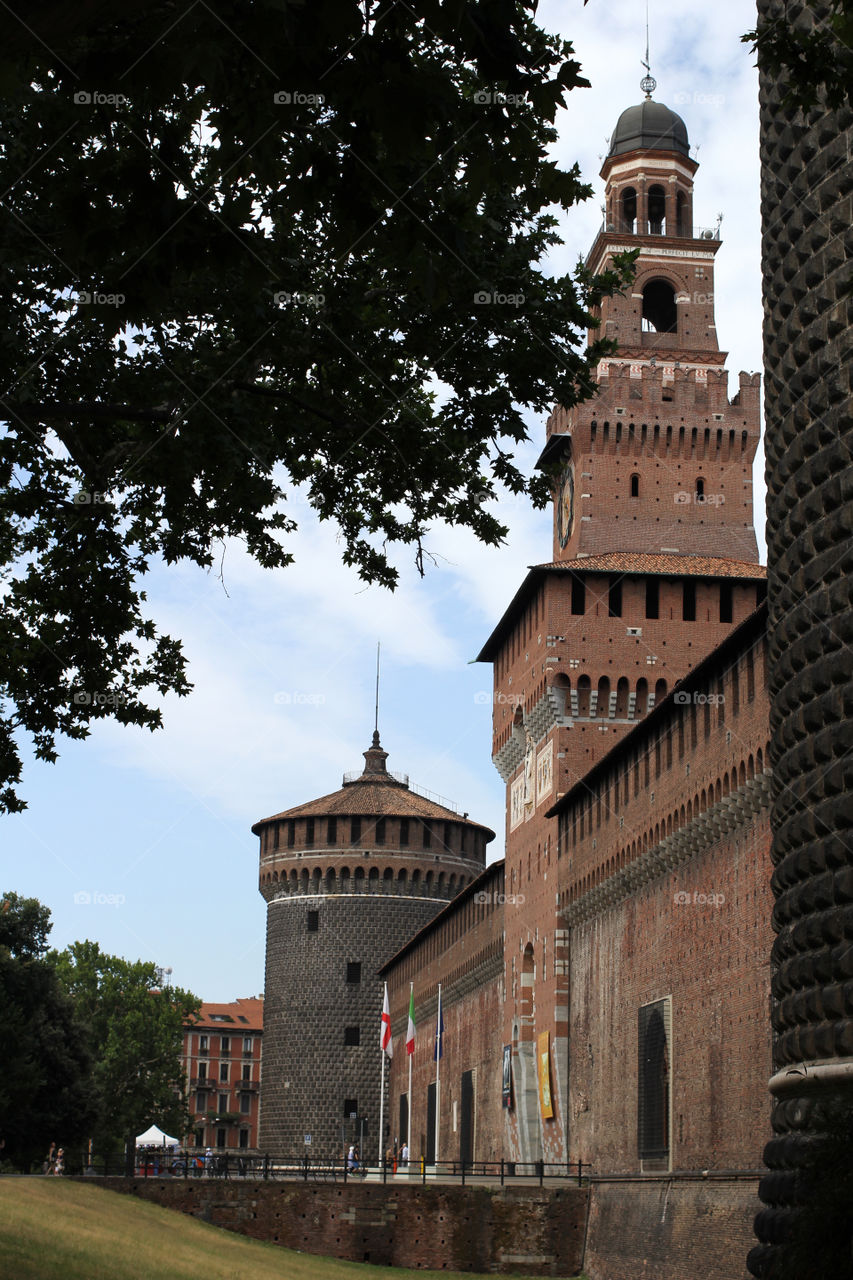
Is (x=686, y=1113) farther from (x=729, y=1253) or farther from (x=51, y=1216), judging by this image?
(x=51, y=1216)

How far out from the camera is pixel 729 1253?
22109mm

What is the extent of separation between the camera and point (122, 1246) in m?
25.0

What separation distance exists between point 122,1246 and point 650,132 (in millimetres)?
33123

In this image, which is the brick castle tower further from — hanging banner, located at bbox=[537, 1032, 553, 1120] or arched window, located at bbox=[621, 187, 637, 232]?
hanging banner, located at bbox=[537, 1032, 553, 1120]

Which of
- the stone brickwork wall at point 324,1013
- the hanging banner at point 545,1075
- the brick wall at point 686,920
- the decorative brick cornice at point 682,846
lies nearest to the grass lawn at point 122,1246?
the brick wall at point 686,920

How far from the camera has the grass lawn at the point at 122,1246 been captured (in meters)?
21.7

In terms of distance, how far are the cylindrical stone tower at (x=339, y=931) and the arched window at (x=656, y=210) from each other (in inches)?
1020

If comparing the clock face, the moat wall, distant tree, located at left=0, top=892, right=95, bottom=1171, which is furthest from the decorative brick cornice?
distant tree, located at left=0, top=892, right=95, bottom=1171

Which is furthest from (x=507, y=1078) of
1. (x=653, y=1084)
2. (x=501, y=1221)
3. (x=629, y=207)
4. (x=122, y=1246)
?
(x=629, y=207)

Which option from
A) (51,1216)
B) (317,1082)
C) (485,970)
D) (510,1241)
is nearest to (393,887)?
(317,1082)

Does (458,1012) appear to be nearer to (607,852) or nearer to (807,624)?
(607,852)

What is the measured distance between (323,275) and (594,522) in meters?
27.8

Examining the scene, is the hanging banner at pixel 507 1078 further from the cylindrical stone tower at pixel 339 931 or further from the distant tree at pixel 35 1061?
the cylindrical stone tower at pixel 339 931

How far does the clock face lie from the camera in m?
42.3
